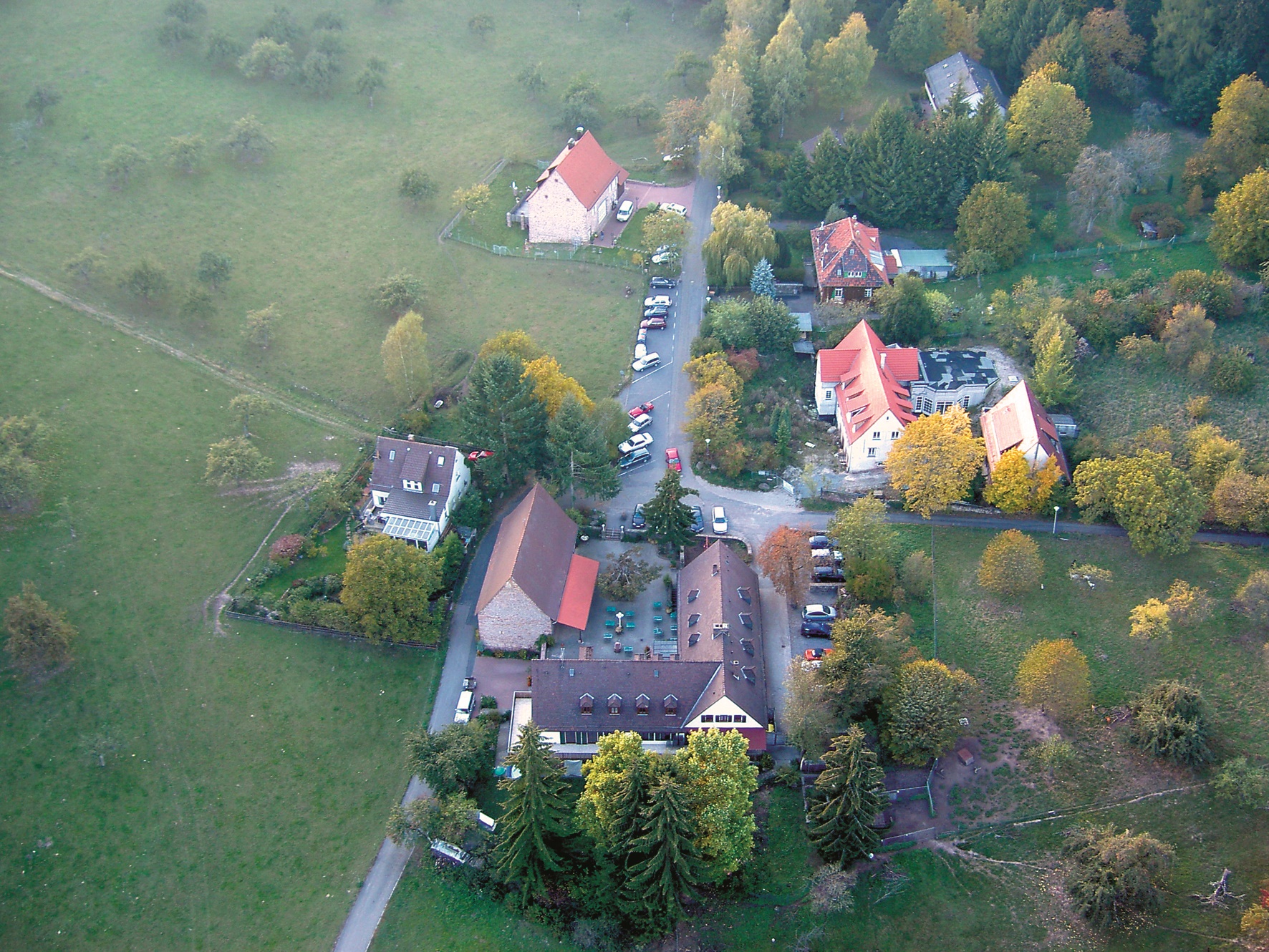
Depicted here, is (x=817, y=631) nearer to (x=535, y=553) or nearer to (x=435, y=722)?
(x=535, y=553)

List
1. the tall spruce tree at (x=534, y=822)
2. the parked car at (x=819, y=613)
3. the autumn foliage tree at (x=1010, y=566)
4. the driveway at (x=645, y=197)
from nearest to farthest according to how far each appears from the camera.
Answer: the tall spruce tree at (x=534, y=822) < the autumn foliage tree at (x=1010, y=566) < the parked car at (x=819, y=613) < the driveway at (x=645, y=197)

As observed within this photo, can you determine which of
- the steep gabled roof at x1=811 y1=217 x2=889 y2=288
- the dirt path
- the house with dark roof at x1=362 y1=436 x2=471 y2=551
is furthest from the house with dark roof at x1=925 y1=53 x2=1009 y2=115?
the dirt path

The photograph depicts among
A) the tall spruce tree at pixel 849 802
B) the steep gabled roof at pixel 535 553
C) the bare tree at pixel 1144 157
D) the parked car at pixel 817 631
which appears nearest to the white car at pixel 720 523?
the parked car at pixel 817 631

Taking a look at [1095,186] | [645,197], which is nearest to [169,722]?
[645,197]

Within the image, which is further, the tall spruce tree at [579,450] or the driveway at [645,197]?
the driveway at [645,197]

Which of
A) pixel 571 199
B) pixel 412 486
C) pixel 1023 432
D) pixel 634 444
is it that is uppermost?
pixel 571 199

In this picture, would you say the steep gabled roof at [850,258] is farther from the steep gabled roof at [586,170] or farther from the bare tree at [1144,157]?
the bare tree at [1144,157]
